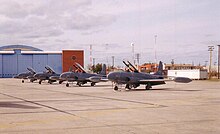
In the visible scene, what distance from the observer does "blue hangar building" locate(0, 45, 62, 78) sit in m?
128

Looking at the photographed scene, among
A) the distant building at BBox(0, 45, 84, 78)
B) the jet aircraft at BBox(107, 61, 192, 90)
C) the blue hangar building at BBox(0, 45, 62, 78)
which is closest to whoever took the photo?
the jet aircraft at BBox(107, 61, 192, 90)

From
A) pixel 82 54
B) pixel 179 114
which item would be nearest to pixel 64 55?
pixel 82 54

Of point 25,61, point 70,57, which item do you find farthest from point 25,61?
point 70,57

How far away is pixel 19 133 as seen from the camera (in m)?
11.5

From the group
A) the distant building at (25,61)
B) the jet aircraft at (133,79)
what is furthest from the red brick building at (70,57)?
the jet aircraft at (133,79)

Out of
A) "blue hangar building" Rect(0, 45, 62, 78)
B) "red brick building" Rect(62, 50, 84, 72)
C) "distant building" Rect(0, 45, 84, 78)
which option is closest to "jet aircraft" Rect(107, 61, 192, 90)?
"red brick building" Rect(62, 50, 84, 72)

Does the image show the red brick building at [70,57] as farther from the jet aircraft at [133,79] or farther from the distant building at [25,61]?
the jet aircraft at [133,79]

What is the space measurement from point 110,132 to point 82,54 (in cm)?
11116

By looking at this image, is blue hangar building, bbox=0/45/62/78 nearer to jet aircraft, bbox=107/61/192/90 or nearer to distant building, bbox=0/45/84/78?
distant building, bbox=0/45/84/78

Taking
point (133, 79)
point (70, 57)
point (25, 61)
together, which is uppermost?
point (70, 57)

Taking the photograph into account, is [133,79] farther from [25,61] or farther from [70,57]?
[25,61]

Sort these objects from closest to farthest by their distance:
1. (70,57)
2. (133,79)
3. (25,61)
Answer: (133,79), (70,57), (25,61)

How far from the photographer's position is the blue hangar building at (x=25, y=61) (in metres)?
128

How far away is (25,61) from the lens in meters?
130
